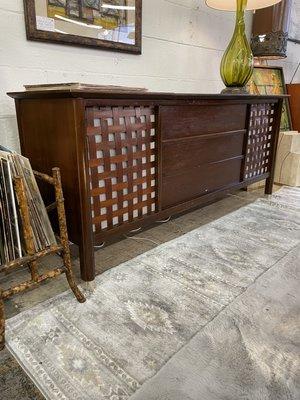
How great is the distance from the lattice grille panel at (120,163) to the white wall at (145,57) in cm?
57

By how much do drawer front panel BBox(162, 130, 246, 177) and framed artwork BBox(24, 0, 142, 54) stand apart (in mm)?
723

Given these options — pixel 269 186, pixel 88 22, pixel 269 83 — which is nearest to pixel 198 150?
pixel 88 22

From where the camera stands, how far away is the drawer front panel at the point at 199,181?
5.28 ft

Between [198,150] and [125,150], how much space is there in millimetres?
538

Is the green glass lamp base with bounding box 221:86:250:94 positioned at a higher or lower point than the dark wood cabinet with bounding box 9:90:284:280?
higher

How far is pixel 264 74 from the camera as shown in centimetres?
297

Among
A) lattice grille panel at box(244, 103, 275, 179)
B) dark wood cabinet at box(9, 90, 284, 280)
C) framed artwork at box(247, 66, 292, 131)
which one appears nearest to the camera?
dark wood cabinet at box(9, 90, 284, 280)

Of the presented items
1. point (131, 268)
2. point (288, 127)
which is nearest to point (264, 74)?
point (288, 127)

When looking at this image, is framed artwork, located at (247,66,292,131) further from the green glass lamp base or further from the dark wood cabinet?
the dark wood cabinet

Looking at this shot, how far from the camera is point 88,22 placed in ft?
5.28

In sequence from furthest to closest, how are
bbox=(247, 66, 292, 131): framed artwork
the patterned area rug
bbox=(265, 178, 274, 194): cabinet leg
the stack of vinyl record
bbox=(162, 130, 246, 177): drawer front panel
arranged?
bbox=(247, 66, 292, 131): framed artwork
bbox=(265, 178, 274, 194): cabinet leg
bbox=(162, 130, 246, 177): drawer front panel
the stack of vinyl record
the patterned area rug

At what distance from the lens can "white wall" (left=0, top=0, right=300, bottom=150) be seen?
1423mm

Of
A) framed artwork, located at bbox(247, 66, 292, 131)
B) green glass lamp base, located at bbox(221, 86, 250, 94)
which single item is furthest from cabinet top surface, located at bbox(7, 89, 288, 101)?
framed artwork, located at bbox(247, 66, 292, 131)

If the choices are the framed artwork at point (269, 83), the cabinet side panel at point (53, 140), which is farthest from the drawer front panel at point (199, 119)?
the framed artwork at point (269, 83)
